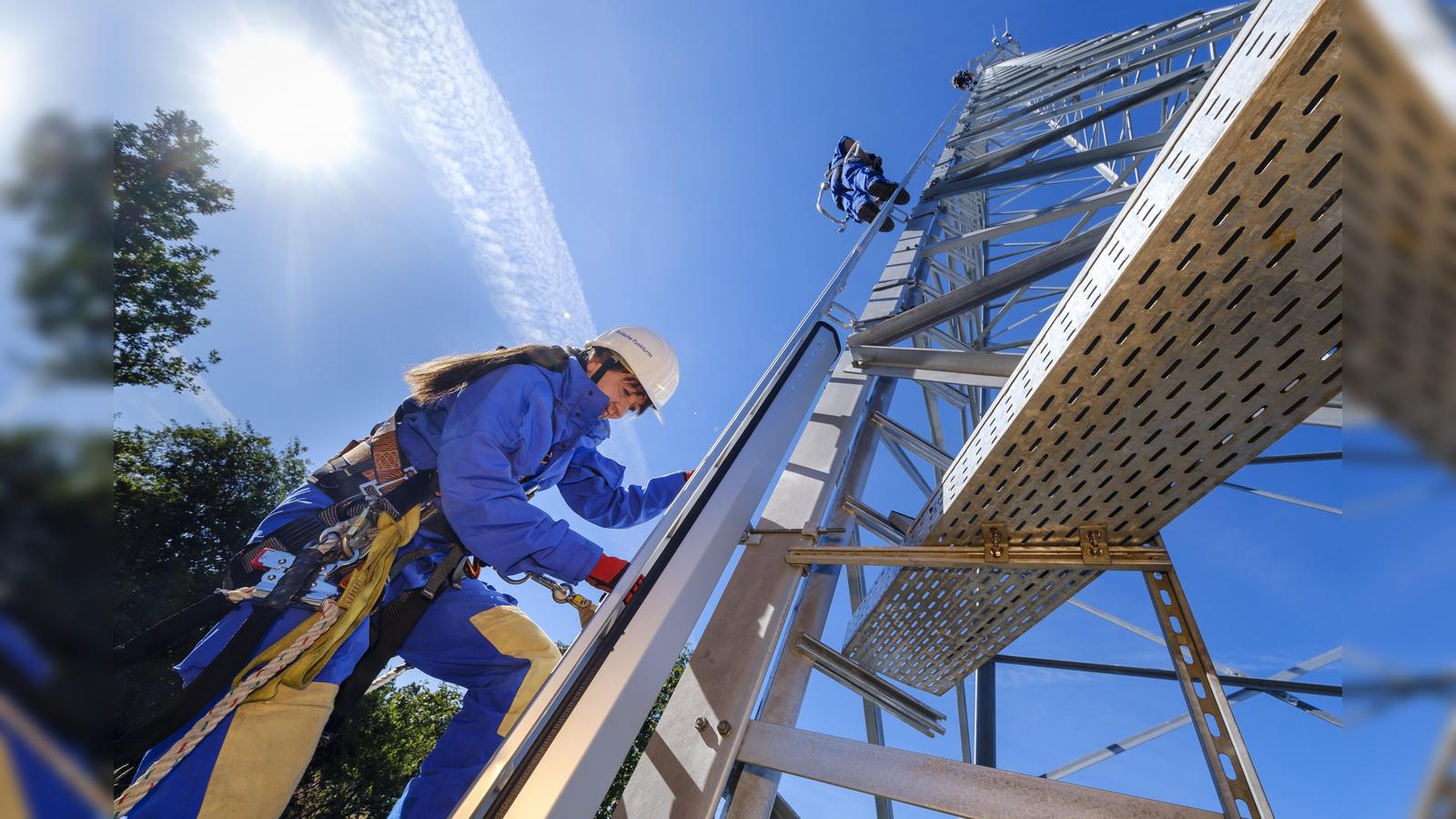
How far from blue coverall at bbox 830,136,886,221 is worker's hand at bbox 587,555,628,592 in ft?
19.6

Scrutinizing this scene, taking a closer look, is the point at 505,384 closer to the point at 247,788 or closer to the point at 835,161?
the point at 247,788

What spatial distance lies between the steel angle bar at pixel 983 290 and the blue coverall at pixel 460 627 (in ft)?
5.80

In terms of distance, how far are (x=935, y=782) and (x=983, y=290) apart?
2.47 meters

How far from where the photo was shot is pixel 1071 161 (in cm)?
446

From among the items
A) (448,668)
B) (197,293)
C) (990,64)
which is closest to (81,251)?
(448,668)

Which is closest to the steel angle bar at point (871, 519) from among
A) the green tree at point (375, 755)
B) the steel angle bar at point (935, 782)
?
the steel angle bar at point (935, 782)

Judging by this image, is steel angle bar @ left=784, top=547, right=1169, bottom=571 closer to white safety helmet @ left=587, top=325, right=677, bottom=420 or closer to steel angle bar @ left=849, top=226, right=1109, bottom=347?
steel angle bar @ left=849, top=226, right=1109, bottom=347

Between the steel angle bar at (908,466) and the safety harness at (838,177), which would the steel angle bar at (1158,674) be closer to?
the steel angle bar at (908,466)

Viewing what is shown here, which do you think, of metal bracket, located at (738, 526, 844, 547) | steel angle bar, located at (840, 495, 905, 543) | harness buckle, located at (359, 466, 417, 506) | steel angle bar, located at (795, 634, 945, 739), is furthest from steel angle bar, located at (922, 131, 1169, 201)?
harness buckle, located at (359, 466, 417, 506)

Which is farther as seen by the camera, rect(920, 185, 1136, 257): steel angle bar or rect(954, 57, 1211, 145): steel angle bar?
rect(954, 57, 1211, 145): steel angle bar

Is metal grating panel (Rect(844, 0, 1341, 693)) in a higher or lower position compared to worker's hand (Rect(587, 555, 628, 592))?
higher

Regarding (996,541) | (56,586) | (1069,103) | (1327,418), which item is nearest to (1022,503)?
(996,541)

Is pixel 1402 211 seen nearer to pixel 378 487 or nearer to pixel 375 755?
pixel 378 487

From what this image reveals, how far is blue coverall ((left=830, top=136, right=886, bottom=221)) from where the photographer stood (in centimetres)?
771
